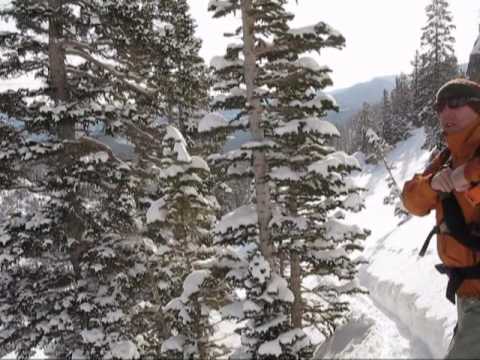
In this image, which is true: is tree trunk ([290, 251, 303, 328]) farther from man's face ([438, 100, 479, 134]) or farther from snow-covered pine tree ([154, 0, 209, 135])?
man's face ([438, 100, 479, 134])

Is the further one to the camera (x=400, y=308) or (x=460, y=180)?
(x=400, y=308)

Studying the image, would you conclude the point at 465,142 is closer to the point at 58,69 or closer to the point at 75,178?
the point at 75,178

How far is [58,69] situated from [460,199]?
11.7 meters

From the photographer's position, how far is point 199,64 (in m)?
20.3

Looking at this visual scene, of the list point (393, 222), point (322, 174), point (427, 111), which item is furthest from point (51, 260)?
point (427, 111)

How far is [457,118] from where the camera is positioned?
2.93 meters

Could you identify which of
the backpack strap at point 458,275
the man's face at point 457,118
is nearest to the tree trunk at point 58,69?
the man's face at point 457,118

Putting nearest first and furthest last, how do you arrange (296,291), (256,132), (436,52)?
1. (256,132)
2. (296,291)
3. (436,52)

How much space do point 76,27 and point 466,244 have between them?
12222mm

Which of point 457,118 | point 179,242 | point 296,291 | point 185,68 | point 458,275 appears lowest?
point 296,291

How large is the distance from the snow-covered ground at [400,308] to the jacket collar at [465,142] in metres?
1.30

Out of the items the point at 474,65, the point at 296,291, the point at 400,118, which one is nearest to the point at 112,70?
the point at 296,291

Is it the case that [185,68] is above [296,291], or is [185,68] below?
above

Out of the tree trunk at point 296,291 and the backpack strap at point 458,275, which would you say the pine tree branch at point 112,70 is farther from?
the backpack strap at point 458,275
